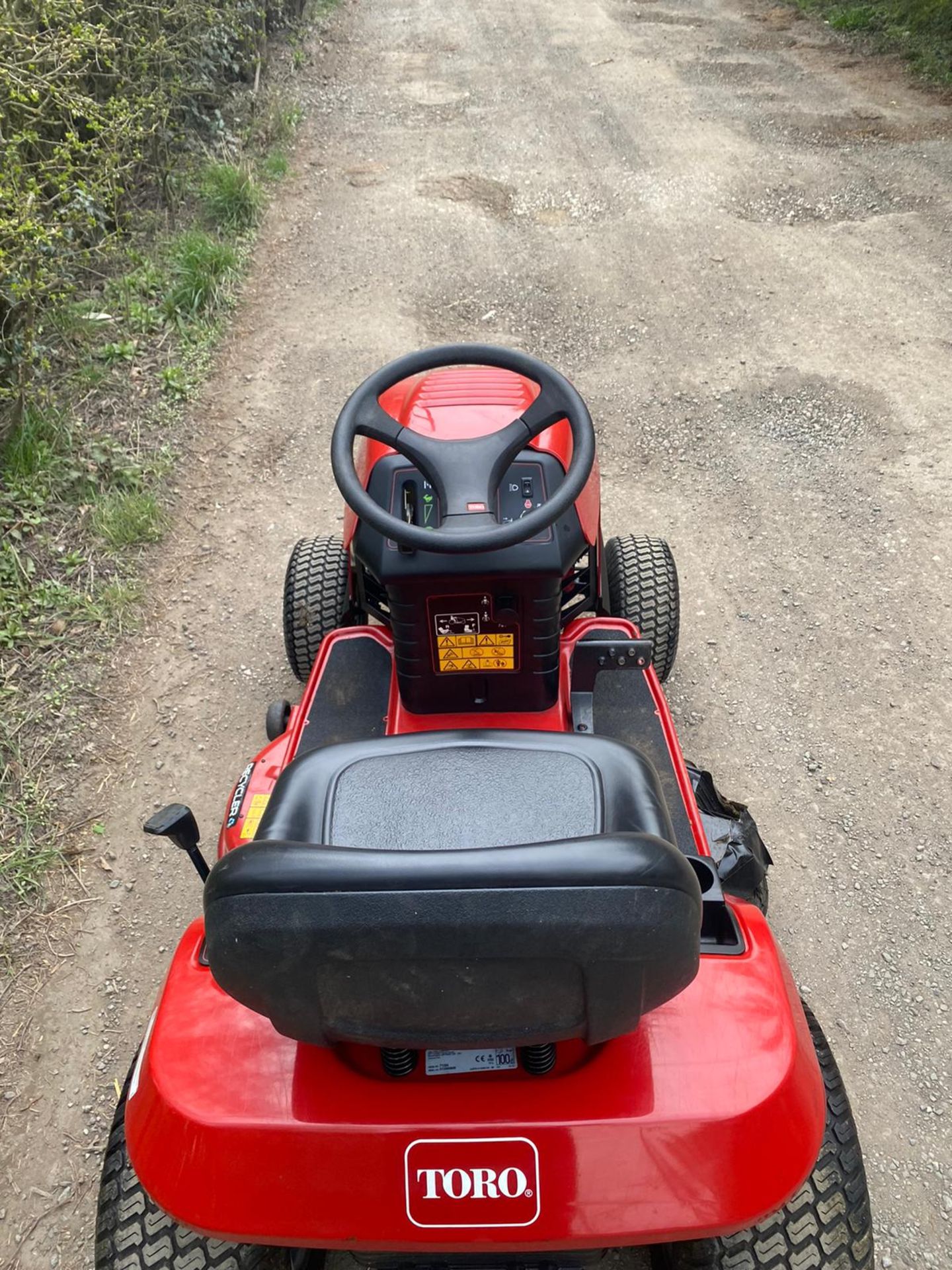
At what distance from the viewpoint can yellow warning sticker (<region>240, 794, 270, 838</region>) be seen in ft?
7.00

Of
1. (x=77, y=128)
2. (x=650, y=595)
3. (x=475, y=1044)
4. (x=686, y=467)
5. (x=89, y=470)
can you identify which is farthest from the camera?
(x=77, y=128)

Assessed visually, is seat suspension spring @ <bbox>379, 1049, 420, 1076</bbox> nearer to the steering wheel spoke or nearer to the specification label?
the specification label

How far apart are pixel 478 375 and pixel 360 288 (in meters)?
3.03

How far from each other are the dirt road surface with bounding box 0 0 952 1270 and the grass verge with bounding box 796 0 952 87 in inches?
14.3

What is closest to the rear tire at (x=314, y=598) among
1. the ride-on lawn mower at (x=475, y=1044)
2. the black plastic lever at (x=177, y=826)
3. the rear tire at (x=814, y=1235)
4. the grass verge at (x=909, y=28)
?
the ride-on lawn mower at (x=475, y=1044)

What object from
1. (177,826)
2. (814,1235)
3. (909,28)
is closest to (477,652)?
(177,826)

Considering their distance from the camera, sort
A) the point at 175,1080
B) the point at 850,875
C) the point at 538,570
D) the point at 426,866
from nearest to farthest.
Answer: the point at 426,866 < the point at 175,1080 < the point at 538,570 < the point at 850,875

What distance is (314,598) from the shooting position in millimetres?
2943

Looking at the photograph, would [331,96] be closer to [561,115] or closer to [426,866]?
[561,115]

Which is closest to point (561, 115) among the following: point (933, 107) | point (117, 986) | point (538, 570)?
point (933, 107)

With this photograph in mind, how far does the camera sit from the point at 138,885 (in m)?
2.75

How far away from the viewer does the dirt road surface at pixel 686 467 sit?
2.45 metres

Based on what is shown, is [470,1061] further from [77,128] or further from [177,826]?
[77,128]

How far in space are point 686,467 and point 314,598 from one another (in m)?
1.99
